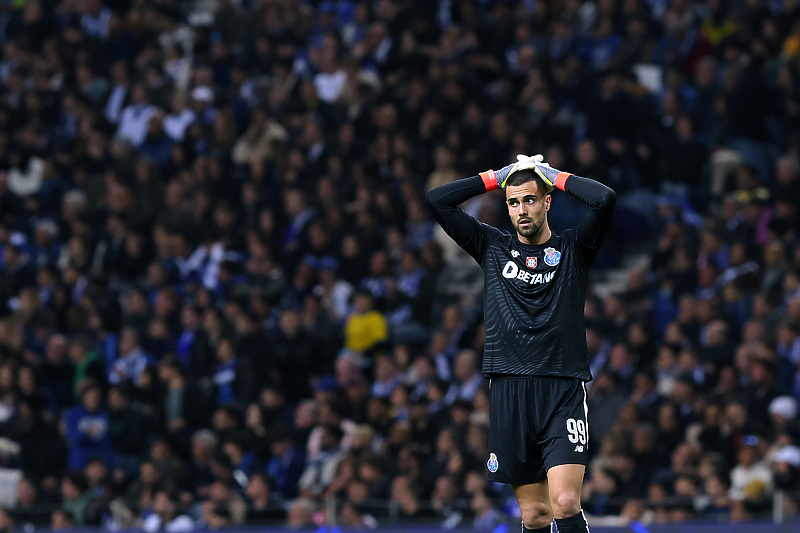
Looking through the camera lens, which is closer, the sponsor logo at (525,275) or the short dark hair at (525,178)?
the short dark hair at (525,178)

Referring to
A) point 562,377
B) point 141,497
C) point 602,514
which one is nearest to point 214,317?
point 141,497

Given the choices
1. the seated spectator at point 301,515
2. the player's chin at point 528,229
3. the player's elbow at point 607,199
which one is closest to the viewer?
the player's elbow at point 607,199

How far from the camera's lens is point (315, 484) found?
12.1m

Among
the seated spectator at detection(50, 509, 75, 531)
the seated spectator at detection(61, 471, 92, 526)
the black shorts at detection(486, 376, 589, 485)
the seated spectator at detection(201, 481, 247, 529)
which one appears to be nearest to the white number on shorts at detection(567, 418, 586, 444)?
the black shorts at detection(486, 376, 589, 485)

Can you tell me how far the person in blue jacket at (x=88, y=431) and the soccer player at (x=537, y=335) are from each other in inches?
294

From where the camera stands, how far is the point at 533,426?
21.5 feet

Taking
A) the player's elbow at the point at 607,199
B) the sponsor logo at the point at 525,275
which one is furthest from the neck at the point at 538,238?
the player's elbow at the point at 607,199

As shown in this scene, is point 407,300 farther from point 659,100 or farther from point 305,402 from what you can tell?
point 659,100

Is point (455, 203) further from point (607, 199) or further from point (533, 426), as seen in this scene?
point (533, 426)

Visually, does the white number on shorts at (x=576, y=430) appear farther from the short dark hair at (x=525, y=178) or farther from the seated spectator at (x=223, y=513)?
the seated spectator at (x=223, y=513)

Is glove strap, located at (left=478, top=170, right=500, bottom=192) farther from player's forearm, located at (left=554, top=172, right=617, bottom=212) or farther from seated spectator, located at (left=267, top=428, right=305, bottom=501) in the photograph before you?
seated spectator, located at (left=267, top=428, right=305, bottom=501)

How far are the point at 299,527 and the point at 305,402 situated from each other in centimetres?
247

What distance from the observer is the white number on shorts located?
20.9 feet

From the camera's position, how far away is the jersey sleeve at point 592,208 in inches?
251
